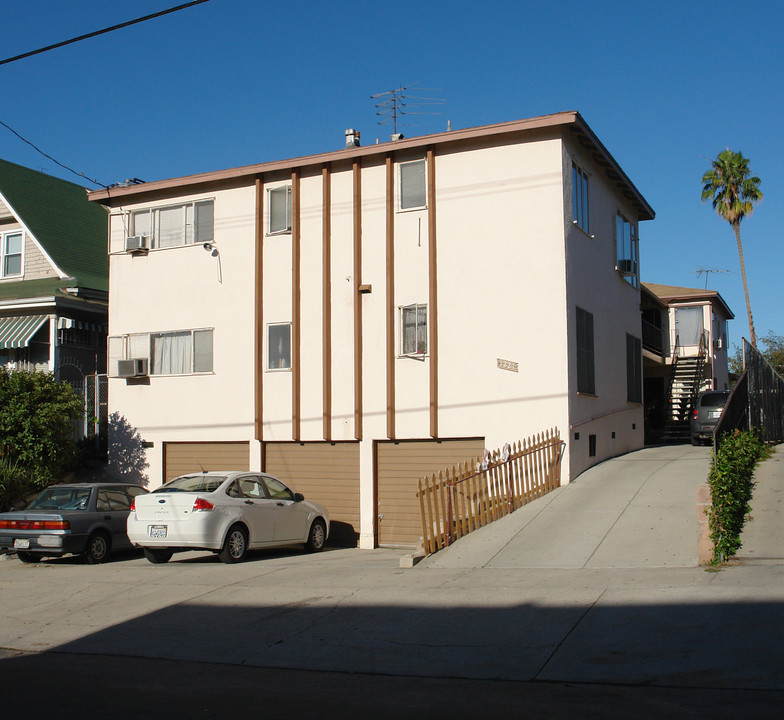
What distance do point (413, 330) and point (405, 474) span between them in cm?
310

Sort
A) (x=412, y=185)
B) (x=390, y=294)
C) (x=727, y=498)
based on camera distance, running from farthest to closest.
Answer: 1. (x=412, y=185)
2. (x=390, y=294)
3. (x=727, y=498)

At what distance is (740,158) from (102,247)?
101ft

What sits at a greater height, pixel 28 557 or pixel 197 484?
pixel 197 484

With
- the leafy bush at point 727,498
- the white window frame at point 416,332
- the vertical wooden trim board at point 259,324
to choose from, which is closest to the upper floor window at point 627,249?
the white window frame at point 416,332

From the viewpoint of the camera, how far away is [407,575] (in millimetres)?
12094

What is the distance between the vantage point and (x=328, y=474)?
19.8 meters

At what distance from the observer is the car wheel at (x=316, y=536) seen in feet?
53.7

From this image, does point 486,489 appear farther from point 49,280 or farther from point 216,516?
point 49,280

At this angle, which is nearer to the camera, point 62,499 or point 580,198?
point 62,499

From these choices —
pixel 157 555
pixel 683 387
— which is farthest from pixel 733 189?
pixel 157 555

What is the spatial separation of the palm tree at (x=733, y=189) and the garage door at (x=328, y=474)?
30.4 meters

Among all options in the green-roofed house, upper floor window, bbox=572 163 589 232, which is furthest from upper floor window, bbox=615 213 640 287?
the green-roofed house

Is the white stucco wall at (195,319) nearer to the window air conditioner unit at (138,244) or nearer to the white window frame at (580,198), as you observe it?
the window air conditioner unit at (138,244)

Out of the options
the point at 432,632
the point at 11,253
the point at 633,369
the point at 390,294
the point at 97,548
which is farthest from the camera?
the point at 11,253
